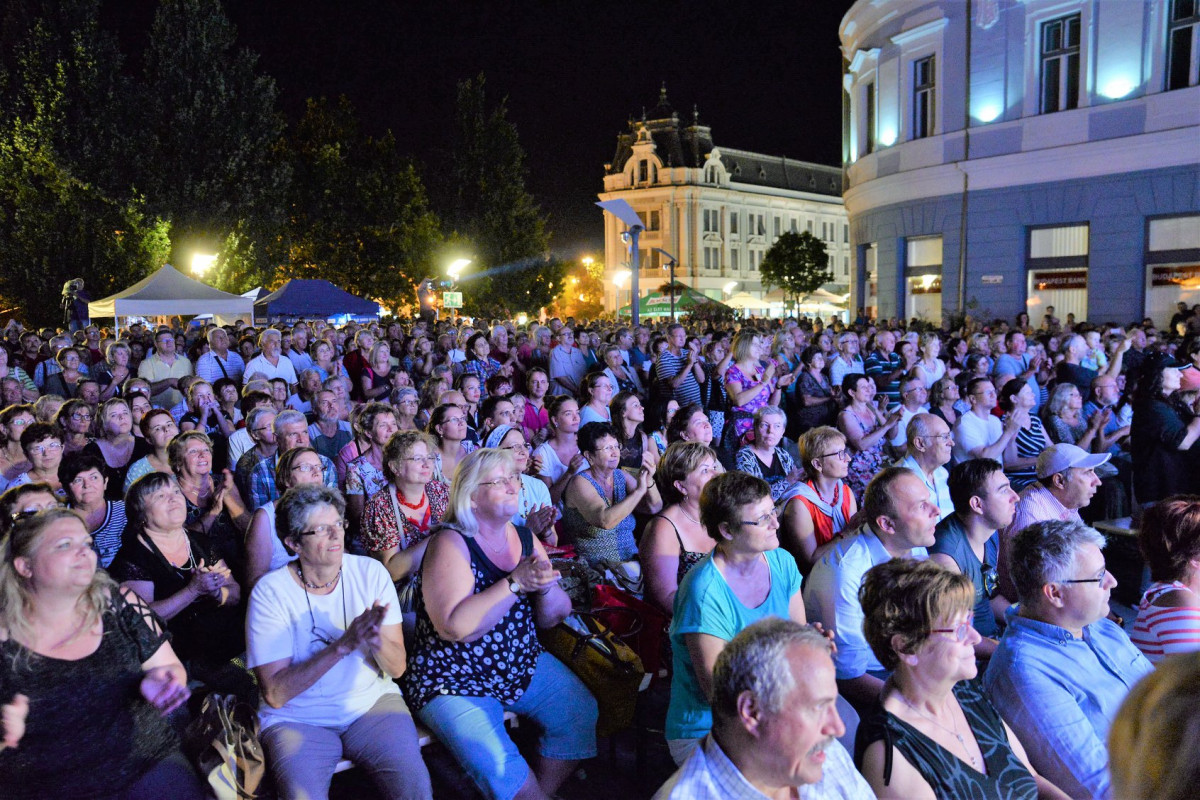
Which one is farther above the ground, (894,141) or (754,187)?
(754,187)

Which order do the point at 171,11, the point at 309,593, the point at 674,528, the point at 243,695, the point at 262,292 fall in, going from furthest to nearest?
the point at 262,292 < the point at 171,11 < the point at 674,528 < the point at 243,695 < the point at 309,593

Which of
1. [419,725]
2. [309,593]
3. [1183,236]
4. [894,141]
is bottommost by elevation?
[419,725]

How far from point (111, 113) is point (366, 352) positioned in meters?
16.6

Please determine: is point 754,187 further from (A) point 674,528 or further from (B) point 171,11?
(A) point 674,528

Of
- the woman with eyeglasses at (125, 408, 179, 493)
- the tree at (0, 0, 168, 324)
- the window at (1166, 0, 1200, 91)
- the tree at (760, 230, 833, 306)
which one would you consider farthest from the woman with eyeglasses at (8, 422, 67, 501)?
the tree at (760, 230, 833, 306)

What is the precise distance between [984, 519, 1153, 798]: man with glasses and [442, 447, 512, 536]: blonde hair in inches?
78.4

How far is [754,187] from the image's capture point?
75.1 metres

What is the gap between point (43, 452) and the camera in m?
5.21

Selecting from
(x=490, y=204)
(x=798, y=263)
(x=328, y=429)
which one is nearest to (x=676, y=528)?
(x=328, y=429)

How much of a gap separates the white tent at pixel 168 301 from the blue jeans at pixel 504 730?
1247 centimetres

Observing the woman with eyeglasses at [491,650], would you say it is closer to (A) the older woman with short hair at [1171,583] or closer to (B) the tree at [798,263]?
(A) the older woman with short hair at [1171,583]

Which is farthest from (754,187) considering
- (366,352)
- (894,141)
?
(366,352)

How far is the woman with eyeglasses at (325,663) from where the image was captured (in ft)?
10.1

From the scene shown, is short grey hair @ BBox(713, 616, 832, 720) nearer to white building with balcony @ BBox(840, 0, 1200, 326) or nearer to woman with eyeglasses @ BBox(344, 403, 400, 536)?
woman with eyeglasses @ BBox(344, 403, 400, 536)
